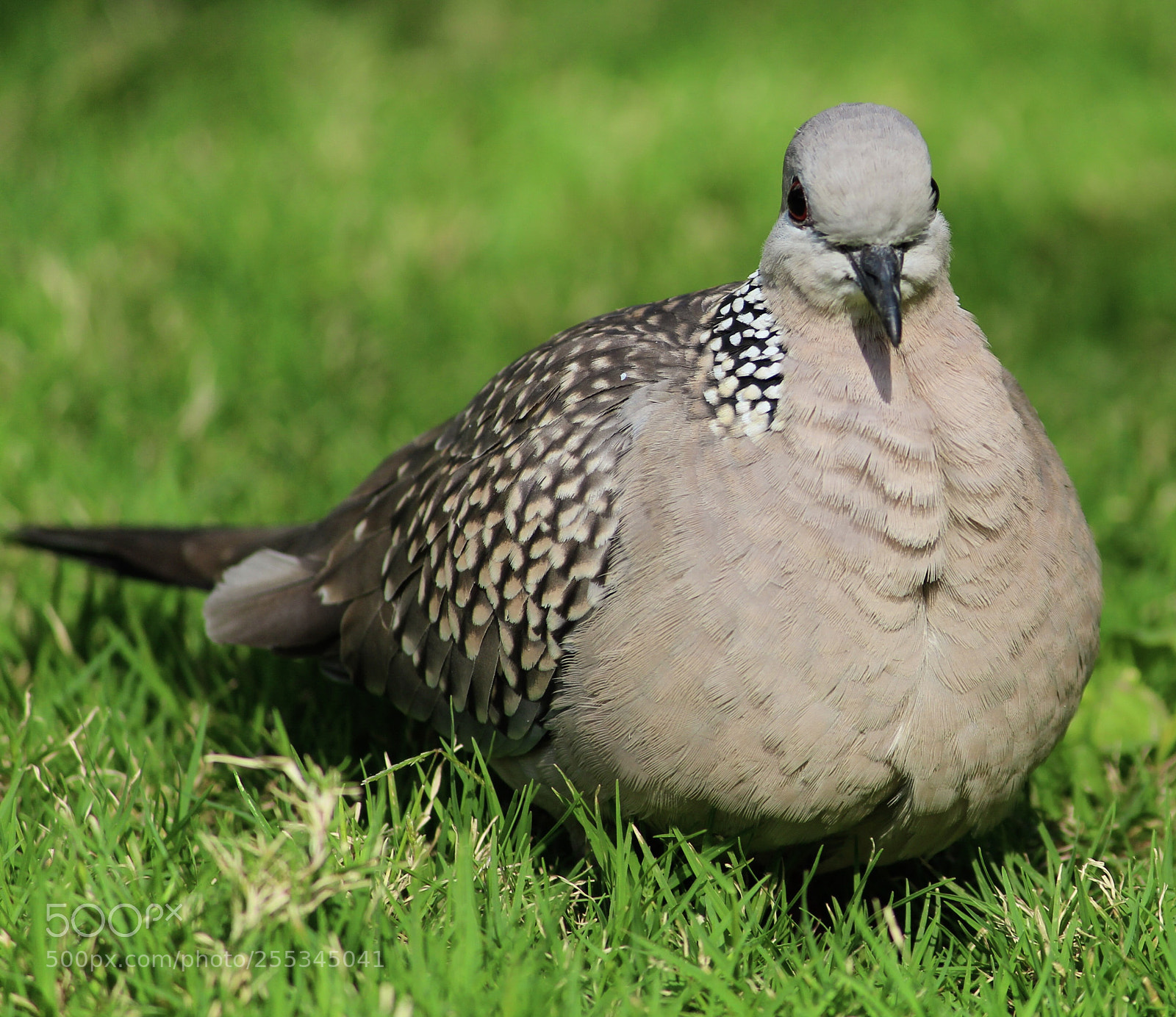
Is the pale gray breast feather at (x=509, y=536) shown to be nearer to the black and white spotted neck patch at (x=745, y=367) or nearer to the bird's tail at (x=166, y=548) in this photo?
the black and white spotted neck patch at (x=745, y=367)

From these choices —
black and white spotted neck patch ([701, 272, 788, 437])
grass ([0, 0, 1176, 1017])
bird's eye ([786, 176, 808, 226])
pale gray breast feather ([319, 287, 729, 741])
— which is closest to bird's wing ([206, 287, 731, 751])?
pale gray breast feather ([319, 287, 729, 741])

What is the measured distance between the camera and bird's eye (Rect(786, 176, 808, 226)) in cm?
260

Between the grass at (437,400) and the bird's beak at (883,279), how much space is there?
1192mm

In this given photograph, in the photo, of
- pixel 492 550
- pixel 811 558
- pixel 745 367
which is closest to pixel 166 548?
pixel 492 550

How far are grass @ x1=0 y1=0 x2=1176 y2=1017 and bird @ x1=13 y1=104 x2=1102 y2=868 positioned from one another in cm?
23

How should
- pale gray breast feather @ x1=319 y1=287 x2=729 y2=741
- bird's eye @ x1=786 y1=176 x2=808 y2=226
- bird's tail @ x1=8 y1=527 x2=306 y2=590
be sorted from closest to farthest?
bird's eye @ x1=786 y1=176 x2=808 y2=226, pale gray breast feather @ x1=319 y1=287 x2=729 y2=741, bird's tail @ x1=8 y1=527 x2=306 y2=590

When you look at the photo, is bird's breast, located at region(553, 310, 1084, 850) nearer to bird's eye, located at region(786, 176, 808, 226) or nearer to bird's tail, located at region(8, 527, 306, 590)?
bird's eye, located at region(786, 176, 808, 226)

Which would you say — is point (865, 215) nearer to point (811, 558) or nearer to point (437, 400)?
point (811, 558)

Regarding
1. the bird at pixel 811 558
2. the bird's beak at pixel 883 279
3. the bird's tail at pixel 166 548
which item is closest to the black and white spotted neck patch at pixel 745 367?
the bird at pixel 811 558

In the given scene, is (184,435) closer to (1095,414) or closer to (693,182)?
(693,182)

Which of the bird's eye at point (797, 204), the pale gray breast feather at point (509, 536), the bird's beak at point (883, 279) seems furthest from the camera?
the pale gray breast feather at point (509, 536)

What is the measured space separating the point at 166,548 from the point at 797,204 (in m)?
2.25

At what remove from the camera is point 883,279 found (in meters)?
2.48

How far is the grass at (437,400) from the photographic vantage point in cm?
251
